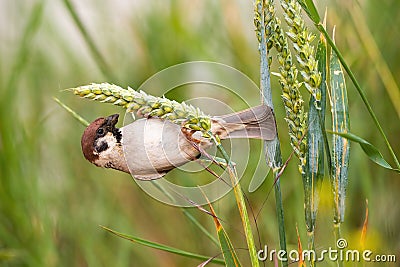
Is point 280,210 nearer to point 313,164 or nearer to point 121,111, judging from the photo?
point 313,164

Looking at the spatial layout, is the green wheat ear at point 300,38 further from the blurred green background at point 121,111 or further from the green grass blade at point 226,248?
the blurred green background at point 121,111

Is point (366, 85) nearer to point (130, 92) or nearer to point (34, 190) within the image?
point (34, 190)

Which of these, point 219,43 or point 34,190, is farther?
point 219,43

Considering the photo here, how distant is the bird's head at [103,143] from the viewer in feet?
1.08

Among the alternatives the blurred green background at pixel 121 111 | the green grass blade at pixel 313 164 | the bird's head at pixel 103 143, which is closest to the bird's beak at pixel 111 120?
the bird's head at pixel 103 143

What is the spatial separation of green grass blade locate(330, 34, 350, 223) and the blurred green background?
24 cm

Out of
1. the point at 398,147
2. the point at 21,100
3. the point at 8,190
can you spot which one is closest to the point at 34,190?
the point at 8,190

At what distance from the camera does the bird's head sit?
0.33 m

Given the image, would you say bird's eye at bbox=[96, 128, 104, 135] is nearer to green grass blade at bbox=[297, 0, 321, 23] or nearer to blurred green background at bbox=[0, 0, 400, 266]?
green grass blade at bbox=[297, 0, 321, 23]

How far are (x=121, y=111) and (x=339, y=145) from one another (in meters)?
0.55

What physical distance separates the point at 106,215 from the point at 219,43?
295 mm

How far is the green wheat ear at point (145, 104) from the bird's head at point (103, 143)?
21 millimetres

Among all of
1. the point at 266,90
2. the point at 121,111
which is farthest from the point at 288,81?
the point at 121,111

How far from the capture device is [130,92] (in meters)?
0.31
